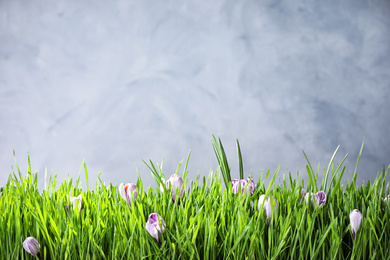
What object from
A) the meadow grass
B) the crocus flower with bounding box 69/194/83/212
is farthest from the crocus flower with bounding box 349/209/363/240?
the crocus flower with bounding box 69/194/83/212

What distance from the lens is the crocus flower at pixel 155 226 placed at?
623mm

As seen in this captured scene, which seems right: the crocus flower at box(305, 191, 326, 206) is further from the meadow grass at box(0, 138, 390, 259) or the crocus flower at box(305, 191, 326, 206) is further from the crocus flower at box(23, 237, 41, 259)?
the crocus flower at box(23, 237, 41, 259)

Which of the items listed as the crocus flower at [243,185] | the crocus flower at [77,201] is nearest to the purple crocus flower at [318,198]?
the crocus flower at [243,185]

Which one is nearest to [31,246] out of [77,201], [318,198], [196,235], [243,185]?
[77,201]

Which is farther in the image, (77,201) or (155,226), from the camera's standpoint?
(77,201)

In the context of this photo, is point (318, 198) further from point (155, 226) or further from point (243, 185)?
point (155, 226)

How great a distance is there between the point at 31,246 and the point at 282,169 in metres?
3.10

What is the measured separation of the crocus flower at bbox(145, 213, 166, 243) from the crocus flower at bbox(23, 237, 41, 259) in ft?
0.62

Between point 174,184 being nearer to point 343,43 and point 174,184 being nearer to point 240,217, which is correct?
point 240,217

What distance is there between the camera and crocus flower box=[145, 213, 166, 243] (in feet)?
2.04

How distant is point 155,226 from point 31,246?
0.21 metres

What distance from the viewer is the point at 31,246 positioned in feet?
2.11

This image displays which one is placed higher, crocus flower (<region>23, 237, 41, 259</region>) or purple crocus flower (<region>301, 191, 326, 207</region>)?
purple crocus flower (<region>301, 191, 326, 207</region>)

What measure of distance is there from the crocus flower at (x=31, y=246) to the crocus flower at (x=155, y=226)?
0.19 m
